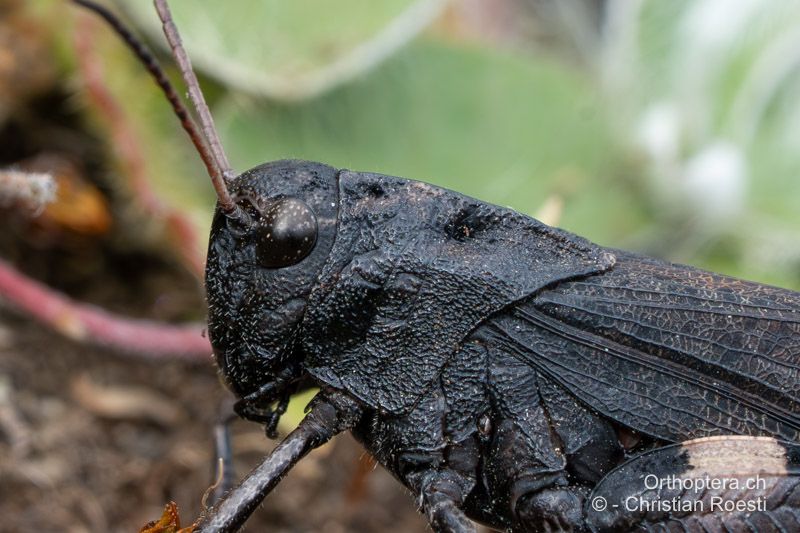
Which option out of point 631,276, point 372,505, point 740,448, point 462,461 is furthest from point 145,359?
point 740,448

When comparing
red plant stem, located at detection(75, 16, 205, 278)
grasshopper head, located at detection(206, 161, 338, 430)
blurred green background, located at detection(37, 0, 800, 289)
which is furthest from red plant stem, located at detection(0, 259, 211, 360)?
grasshopper head, located at detection(206, 161, 338, 430)

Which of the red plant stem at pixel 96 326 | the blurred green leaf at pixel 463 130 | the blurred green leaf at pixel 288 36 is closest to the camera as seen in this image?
the red plant stem at pixel 96 326

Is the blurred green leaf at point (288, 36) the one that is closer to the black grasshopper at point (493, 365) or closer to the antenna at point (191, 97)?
the antenna at point (191, 97)

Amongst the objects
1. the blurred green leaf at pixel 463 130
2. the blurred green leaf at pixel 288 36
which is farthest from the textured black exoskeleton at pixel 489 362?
the blurred green leaf at pixel 463 130

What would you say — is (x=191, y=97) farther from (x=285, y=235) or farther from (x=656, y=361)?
(x=656, y=361)

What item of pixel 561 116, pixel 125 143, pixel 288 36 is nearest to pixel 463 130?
pixel 561 116

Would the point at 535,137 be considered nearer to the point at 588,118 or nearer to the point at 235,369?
the point at 588,118
